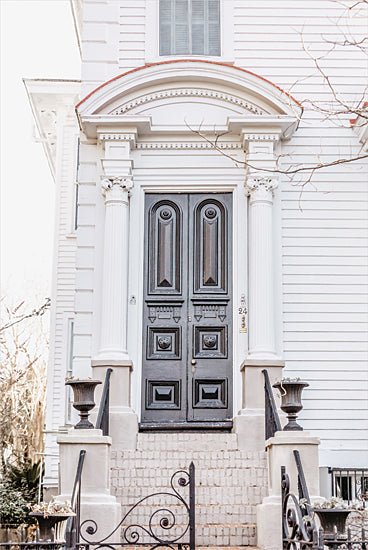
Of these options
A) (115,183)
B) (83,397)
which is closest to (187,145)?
(115,183)

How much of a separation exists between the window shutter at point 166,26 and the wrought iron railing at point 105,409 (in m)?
4.93

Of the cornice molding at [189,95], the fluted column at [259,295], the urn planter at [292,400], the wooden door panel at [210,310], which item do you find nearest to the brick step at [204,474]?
the fluted column at [259,295]

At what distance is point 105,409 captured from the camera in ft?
33.7

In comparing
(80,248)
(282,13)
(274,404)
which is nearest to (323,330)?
(274,404)

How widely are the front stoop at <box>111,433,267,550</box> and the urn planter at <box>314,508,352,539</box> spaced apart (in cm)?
226

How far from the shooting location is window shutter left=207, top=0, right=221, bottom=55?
12.7 m

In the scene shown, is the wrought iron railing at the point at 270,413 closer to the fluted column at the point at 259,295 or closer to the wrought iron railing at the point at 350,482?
the fluted column at the point at 259,295

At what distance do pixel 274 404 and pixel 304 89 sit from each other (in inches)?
188

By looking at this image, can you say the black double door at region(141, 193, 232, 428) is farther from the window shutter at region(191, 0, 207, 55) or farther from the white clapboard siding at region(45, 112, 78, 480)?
the white clapboard siding at region(45, 112, 78, 480)

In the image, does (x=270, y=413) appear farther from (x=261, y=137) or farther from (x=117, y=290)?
(x=261, y=137)

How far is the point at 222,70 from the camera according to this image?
11883 millimetres

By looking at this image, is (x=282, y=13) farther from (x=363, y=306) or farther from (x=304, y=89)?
(x=363, y=306)

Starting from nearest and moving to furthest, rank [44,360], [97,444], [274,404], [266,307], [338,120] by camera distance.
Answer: [97,444]
[274,404]
[266,307]
[338,120]
[44,360]

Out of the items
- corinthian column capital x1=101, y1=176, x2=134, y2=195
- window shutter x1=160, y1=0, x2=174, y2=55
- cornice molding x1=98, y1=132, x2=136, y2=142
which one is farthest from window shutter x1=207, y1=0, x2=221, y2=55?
corinthian column capital x1=101, y1=176, x2=134, y2=195
